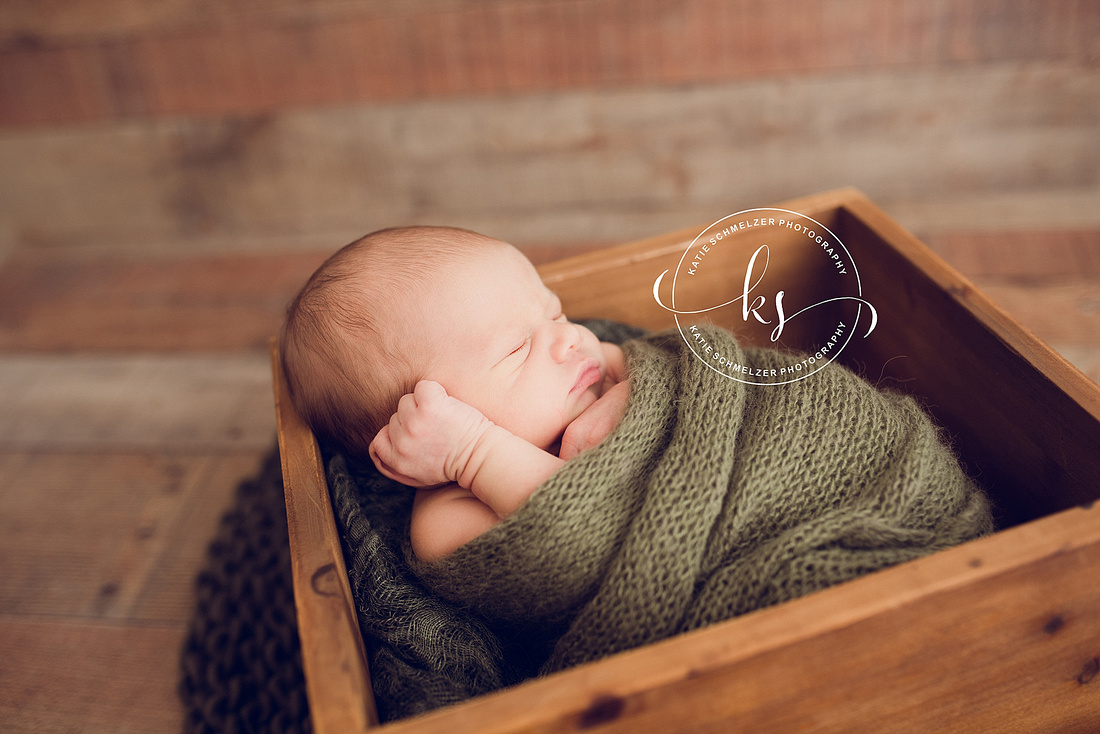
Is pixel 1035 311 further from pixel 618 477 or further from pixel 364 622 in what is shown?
pixel 364 622

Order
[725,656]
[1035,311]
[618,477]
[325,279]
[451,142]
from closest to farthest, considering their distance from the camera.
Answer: [725,656] < [618,477] < [325,279] < [1035,311] < [451,142]

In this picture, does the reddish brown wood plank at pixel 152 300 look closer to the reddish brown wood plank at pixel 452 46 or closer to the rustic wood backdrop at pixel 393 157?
the rustic wood backdrop at pixel 393 157

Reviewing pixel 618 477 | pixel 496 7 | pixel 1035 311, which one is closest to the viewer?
pixel 618 477

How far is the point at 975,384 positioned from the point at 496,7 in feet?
3.53

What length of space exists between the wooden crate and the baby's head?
57 millimetres

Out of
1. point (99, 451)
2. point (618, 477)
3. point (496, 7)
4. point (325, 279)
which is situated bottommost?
point (99, 451)

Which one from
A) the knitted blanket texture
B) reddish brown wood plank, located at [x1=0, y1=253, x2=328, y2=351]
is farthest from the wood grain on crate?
reddish brown wood plank, located at [x1=0, y1=253, x2=328, y2=351]

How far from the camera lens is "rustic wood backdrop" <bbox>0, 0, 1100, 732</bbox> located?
120cm

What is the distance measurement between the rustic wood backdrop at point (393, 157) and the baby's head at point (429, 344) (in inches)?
18.2

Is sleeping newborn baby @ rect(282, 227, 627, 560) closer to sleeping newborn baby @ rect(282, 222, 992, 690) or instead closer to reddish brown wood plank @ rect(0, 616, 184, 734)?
sleeping newborn baby @ rect(282, 222, 992, 690)

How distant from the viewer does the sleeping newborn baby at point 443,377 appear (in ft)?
2.03

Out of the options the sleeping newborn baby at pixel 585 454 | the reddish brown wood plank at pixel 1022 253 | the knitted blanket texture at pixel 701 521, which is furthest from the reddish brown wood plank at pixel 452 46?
the knitted blanket texture at pixel 701 521

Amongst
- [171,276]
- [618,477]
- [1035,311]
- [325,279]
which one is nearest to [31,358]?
[171,276]

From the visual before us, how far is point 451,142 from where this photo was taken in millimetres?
1537
